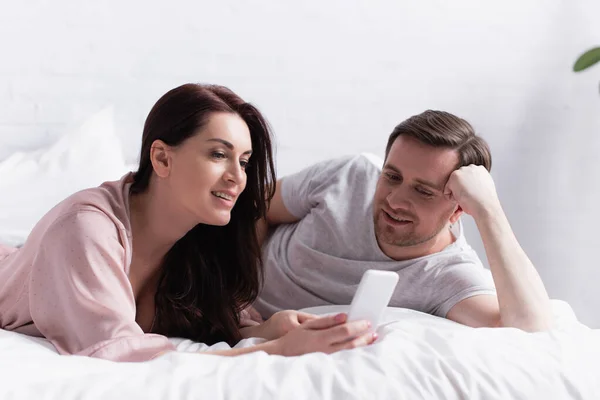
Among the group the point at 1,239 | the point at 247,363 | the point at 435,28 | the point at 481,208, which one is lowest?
the point at 1,239

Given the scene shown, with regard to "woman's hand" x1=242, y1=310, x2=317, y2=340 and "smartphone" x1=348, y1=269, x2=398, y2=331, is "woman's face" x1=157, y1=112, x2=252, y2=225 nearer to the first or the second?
"woman's hand" x1=242, y1=310, x2=317, y2=340

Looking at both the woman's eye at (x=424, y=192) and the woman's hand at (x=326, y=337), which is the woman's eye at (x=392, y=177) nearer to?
the woman's eye at (x=424, y=192)

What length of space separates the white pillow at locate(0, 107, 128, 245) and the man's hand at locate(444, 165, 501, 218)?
3.25ft

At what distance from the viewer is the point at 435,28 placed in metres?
2.83

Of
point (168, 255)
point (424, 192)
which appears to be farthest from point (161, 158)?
point (424, 192)

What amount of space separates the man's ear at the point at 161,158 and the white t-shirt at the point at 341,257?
1.67 ft

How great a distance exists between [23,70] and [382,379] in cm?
178

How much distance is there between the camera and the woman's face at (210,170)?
5.03 feet

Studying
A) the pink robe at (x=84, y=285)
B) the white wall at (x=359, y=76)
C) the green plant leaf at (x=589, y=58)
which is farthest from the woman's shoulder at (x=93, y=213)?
the white wall at (x=359, y=76)

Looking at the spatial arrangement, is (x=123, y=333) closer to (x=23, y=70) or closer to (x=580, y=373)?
(x=580, y=373)

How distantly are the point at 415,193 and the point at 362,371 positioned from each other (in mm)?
713

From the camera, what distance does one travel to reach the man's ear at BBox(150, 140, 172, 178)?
1549 millimetres

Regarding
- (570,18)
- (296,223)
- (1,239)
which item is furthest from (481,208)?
(570,18)

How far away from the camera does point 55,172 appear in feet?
7.39
